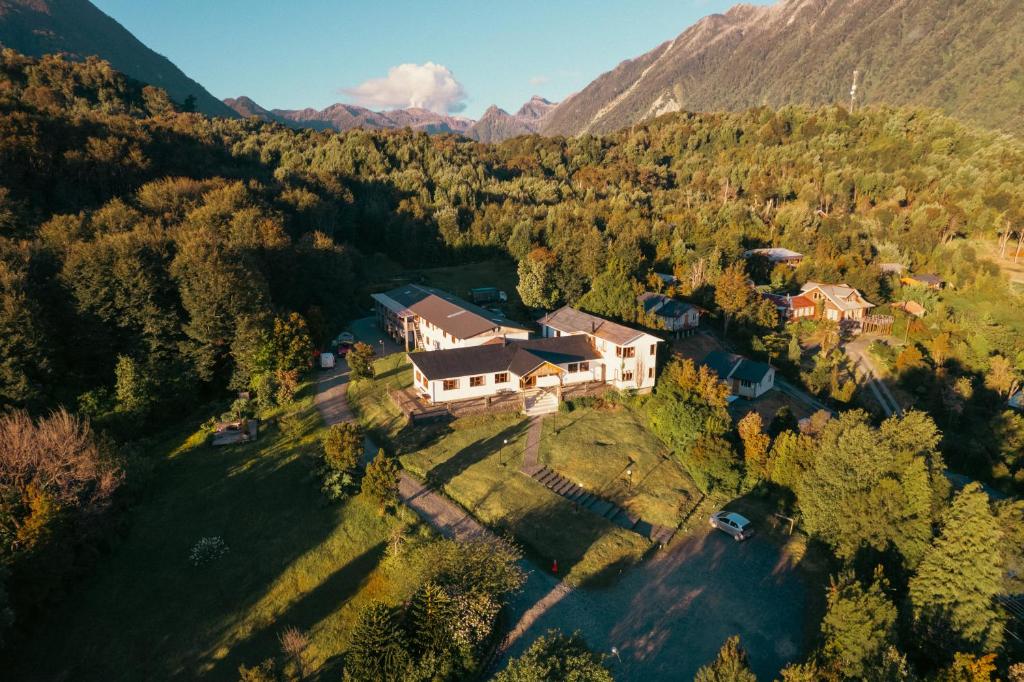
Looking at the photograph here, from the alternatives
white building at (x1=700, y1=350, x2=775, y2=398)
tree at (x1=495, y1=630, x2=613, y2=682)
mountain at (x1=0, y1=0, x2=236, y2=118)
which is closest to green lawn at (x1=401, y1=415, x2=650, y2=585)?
tree at (x1=495, y1=630, x2=613, y2=682)

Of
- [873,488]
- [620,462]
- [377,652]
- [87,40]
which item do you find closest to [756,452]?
[873,488]

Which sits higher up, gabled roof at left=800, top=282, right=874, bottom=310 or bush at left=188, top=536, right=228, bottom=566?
bush at left=188, top=536, right=228, bottom=566

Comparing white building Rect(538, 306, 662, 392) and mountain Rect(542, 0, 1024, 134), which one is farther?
mountain Rect(542, 0, 1024, 134)

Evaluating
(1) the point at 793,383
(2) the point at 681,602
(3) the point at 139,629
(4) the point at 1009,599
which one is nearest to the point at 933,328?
(1) the point at 793,383

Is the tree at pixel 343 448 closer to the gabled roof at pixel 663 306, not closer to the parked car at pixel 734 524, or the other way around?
the parked car at pixel 734 524

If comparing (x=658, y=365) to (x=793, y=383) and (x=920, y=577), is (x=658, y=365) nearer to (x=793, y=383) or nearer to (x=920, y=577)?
(x=793, y=383)

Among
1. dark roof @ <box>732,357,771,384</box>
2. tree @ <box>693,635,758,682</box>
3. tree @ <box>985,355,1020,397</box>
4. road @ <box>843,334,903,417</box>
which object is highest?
tree @ <box>693,635,758,682</box>

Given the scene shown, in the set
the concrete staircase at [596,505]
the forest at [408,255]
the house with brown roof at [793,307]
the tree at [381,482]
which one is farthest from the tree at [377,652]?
the house with brown roof at [793,307]

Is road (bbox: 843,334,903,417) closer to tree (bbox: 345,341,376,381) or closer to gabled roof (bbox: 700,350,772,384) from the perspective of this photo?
gabled roof (bbox: 700,350,772,384)
